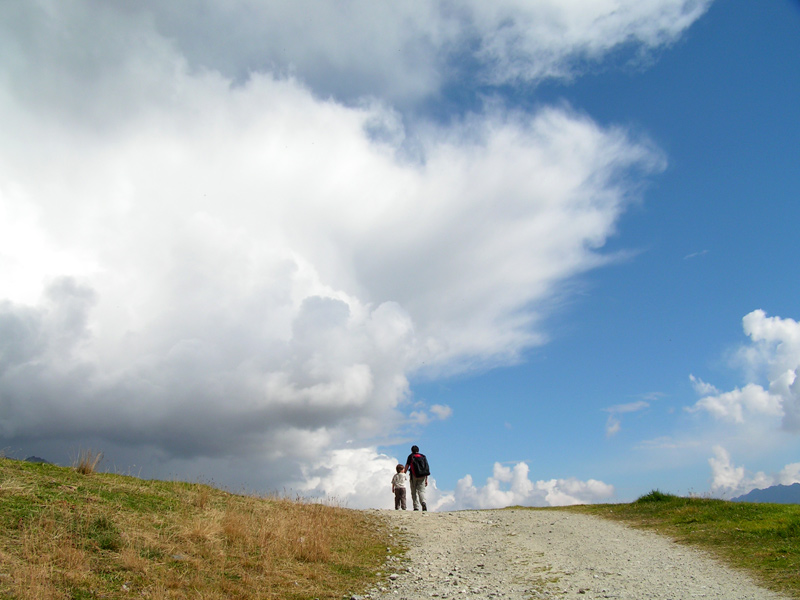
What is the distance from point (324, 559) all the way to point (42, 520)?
5542mm

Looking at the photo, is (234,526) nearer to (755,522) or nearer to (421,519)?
(421,519)

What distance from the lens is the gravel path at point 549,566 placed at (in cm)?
902

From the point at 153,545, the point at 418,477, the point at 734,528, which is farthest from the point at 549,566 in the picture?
the point at 418,477

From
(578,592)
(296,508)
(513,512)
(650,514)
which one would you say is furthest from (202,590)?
(650,514)

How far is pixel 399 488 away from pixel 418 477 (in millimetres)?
1043

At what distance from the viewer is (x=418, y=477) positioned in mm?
21125

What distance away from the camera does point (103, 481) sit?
1361 cm

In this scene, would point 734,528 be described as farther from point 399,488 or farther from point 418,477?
point 399,488

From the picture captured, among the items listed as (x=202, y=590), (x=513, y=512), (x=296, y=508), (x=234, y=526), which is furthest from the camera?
(x=513, y=512)

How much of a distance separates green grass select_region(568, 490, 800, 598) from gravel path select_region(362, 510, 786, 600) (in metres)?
0.60

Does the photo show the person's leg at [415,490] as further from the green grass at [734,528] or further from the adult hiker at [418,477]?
the green grass at [734,528]

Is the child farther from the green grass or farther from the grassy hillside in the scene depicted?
the green grass

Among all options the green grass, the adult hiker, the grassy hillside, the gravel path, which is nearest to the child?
the adult hiker

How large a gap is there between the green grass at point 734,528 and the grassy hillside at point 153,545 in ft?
25.9
